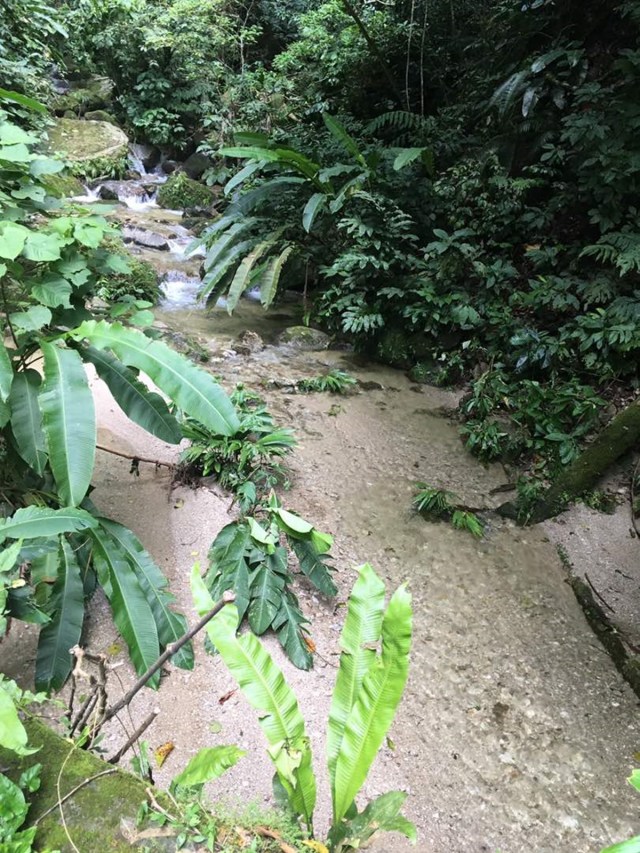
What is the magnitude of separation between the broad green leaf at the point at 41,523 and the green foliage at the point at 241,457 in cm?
138

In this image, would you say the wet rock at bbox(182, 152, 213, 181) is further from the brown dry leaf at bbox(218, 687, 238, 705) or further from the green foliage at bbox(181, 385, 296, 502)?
the brown dry leaf at bbox(218, 687, 238, 705)

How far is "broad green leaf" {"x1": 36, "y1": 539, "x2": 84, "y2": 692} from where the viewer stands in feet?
6.61

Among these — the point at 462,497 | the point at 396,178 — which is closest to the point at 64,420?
the point at 462,497

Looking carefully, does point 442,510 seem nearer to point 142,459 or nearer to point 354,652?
point 142,459

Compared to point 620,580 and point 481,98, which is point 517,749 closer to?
point 620,580

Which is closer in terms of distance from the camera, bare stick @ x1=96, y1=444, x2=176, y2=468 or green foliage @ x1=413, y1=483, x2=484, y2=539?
bare stick @ x1=96, y1=444, x2=176, y2=468

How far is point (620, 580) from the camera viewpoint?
10.9 ft

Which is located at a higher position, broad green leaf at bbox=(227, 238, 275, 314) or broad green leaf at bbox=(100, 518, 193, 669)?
broad green leaf at bbox=(227, 238, 275, 314)

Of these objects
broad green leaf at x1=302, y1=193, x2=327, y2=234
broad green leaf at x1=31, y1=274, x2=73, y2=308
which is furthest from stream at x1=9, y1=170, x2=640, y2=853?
broad green leaf at x1=302, y1=193, x2=327, y2=234

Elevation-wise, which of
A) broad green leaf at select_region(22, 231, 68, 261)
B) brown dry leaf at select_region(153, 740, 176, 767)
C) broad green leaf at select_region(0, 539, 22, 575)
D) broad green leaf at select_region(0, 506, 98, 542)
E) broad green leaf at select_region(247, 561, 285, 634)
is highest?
broad green leaf at select_region(22, 231, 68, 261)

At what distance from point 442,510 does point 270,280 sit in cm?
345

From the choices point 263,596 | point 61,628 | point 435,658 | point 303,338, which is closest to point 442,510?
point 435,658

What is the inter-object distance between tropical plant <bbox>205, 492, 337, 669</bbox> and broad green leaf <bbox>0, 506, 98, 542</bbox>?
0.93 metres

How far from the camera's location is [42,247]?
2.13 metres
